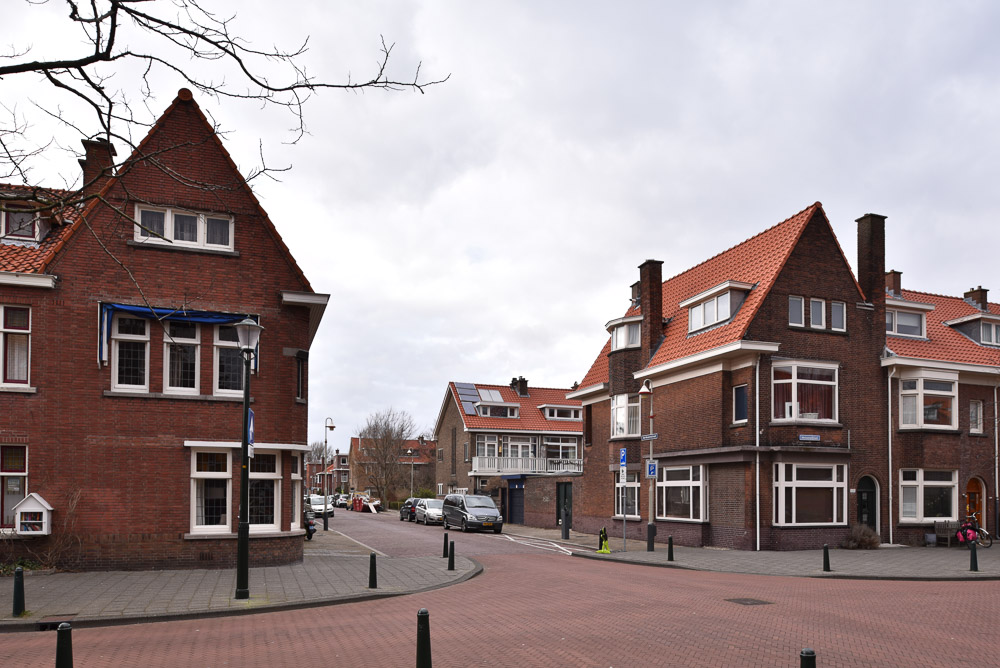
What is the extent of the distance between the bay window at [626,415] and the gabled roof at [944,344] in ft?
31.5

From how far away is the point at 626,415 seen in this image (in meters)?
34.1

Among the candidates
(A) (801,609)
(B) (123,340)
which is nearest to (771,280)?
(A) (801,609)

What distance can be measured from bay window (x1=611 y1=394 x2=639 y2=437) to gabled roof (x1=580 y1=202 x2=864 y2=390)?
1.81 meters

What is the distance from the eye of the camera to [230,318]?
20625mm

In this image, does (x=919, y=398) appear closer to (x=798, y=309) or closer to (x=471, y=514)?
(x=798, y=309)

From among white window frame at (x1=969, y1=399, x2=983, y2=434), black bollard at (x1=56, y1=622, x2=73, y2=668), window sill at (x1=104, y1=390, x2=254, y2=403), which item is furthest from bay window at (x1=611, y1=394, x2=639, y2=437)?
black bollard at (x1=56, y1=622, x2=73, y2=668)

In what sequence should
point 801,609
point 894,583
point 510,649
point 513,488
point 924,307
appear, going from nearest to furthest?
1. point 510,649
2. point 801,609
3. point 894,583
4. point 924,307
5. point 513,488

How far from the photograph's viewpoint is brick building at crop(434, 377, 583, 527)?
57844 millimetres

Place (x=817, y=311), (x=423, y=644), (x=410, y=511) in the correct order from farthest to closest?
(x=410, y=511)
(x=817, y=311)
(x=423, y=644)

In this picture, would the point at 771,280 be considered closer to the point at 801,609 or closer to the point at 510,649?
the point at 801,609

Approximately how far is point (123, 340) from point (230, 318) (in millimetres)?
2466

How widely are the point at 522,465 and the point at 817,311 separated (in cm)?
3260

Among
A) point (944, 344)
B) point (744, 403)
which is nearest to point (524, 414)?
point (944, 344)

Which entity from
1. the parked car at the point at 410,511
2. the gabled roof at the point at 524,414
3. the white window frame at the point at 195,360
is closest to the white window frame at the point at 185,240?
the white window frame at the point at 195,360
